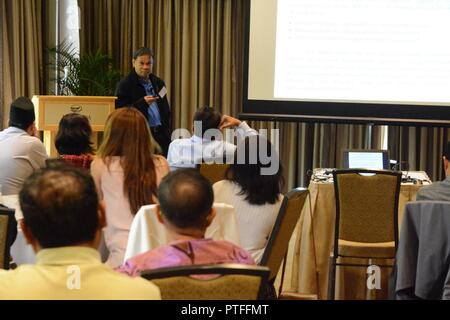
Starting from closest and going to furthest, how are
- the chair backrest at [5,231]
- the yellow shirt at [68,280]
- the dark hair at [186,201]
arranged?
the yellow shirt at [68,280] → the dark hair at [186,201] → the chair backrest at [5,231]

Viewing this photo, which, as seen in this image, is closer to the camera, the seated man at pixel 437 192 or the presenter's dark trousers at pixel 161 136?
the seated man at pixel 437 192

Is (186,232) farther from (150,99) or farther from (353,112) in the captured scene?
(353,112)

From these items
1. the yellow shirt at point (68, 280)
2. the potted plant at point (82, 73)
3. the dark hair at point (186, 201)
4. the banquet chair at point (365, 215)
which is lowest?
the banquet chair at point (365, 215)

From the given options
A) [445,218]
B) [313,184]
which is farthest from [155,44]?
[445,218]

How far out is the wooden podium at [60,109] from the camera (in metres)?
6.32

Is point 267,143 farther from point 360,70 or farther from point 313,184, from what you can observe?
point 360,70

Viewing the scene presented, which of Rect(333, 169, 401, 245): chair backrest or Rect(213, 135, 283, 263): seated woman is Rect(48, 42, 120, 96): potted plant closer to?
Rect(333, 169, 401, 245): chair backrest

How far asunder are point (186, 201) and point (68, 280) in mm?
637

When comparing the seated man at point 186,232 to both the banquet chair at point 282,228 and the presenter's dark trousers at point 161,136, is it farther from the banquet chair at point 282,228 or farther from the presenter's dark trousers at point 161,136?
the presenter's dark trousers at point 161,136

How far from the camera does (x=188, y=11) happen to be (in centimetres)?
787

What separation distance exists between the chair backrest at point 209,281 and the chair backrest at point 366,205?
260 centimetres

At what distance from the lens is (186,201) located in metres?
2.24

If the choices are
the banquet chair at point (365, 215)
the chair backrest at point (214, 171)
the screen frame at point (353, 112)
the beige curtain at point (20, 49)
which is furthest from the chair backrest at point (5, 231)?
the beige curtain at point (20, 49)

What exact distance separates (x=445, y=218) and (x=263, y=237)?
85 cm
